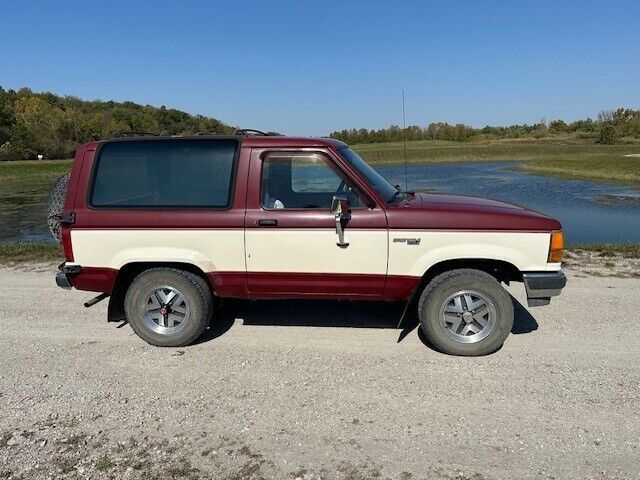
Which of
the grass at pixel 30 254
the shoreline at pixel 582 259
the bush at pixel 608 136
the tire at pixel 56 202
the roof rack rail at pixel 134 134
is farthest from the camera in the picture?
the bush at pixel 608 136

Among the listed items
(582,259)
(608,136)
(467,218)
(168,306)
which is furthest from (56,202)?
(608,136)

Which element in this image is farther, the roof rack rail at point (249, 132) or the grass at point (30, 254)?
the grass at point (30, 254)

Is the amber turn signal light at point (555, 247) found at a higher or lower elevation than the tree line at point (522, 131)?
lower

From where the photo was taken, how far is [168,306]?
471 cm

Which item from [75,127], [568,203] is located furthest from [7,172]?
[568,203]

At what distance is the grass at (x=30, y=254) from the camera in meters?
8.62

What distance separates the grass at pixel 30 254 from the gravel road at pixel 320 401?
3.56 meters

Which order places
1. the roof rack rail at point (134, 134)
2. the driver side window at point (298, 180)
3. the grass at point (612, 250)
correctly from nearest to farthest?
the driver side window at point (298, 180) → the roof rack rail at point (134, 134) → the grass at point (612, 250)

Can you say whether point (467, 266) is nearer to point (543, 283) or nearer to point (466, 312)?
point (466, 312)

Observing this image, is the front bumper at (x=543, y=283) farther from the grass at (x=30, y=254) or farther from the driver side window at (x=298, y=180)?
the grass at (x=30, y=254)

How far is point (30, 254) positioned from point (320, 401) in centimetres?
789

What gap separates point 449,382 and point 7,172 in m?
54.3

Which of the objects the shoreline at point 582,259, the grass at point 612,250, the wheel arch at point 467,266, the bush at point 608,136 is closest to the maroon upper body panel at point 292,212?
the wheel arch at point 467,266

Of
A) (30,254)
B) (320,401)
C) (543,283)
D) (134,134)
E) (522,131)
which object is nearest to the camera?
(320,401)
